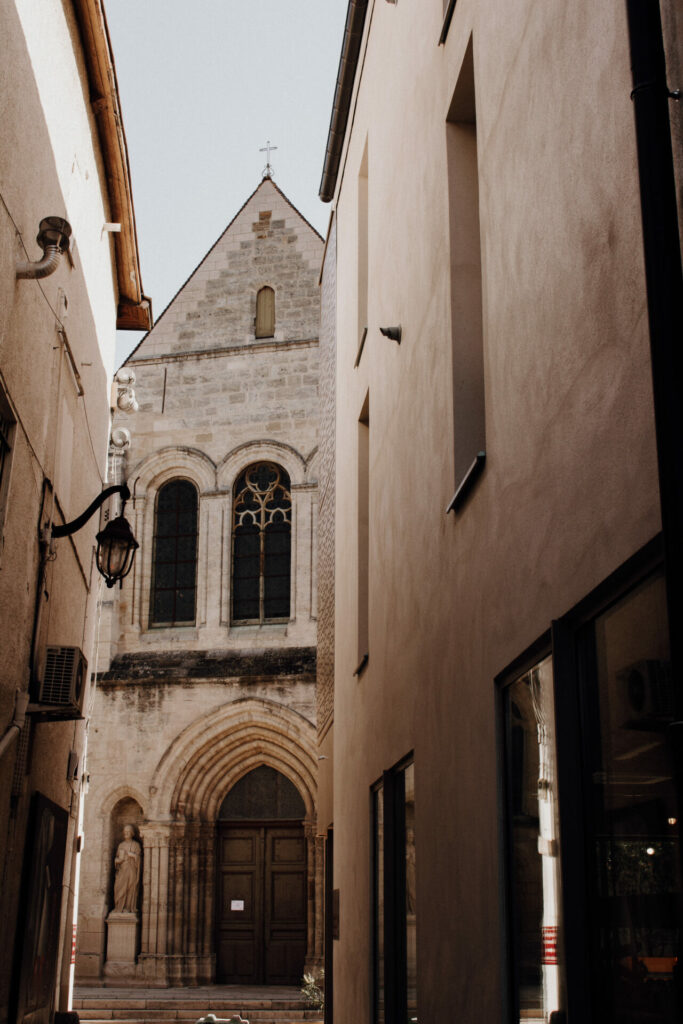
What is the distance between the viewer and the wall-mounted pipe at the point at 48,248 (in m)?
5.93

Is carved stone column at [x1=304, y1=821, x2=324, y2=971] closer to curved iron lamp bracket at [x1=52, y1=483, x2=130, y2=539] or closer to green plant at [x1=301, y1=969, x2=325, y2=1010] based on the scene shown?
green plant at [x1=301, y1=969, x2=325, y2=1010]

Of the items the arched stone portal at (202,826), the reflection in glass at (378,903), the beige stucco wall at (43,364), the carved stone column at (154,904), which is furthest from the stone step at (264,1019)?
the reflection in glass at (378,903)

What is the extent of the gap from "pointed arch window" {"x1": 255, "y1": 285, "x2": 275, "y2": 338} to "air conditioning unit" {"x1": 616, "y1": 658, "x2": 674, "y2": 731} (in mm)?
20792

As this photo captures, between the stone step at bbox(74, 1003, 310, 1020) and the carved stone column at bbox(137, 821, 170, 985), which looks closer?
the stone step at bbox(74, 1003, 310, 1020)

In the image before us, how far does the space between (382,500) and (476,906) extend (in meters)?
3.59

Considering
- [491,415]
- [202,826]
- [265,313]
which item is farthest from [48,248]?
[265,313]

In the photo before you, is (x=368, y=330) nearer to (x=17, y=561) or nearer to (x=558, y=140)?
(x=17, y=561)

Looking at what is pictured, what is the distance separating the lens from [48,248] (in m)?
6.08

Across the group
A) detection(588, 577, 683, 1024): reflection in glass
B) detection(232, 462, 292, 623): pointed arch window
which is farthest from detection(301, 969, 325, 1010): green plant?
detection(588, 577, 683, 1024): reflection in glass

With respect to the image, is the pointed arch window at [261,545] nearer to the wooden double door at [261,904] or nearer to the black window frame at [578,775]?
the wooden double door at [261,904]

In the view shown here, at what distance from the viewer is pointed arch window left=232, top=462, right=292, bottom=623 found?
20.7 meters

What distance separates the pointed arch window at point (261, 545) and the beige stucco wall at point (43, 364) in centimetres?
1090

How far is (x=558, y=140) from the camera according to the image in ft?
10.5

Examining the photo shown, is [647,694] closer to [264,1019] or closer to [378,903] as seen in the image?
[378,903]
